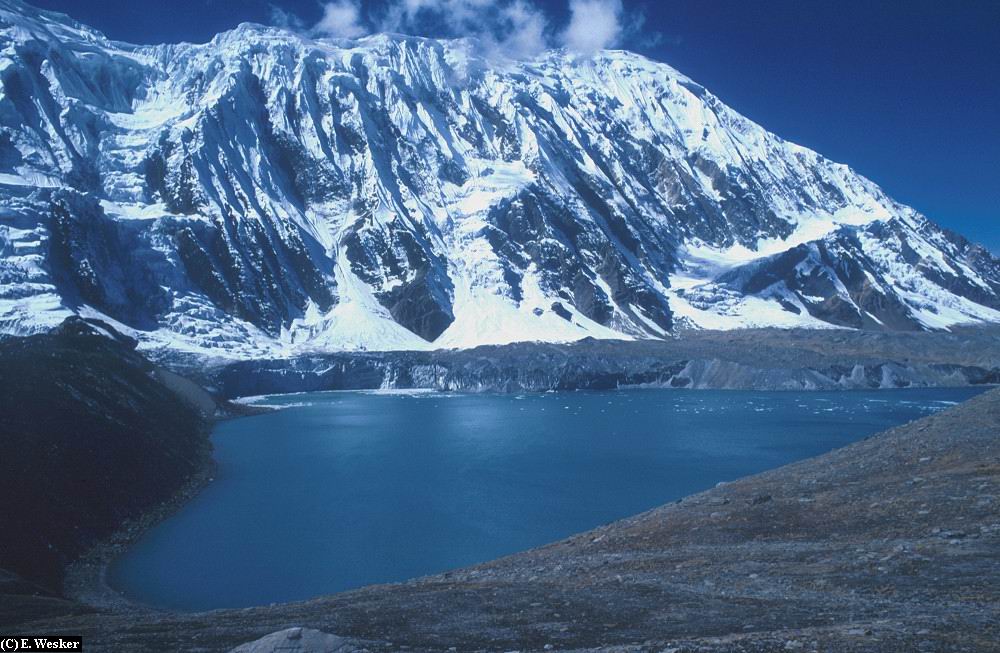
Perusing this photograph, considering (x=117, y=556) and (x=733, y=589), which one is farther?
(x=117, y=556)

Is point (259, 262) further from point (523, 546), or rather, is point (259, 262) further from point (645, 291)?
point (523, 546)

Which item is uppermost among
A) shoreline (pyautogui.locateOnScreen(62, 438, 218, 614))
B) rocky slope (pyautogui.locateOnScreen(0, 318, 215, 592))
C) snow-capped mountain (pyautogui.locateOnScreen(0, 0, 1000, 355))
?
snow-capped mountain (pyautogui.locateOnScreen(0, 0, 1000, 355))

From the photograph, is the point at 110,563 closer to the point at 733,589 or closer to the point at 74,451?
the point at 74,451

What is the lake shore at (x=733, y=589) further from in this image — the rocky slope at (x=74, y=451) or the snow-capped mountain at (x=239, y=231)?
the snow-capped mountain at (x=239, y=231)

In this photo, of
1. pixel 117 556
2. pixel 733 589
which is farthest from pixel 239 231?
pixel 733 589

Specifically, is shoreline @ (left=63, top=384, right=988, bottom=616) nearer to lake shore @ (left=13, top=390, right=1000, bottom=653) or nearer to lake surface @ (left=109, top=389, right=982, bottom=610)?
lake surface @ (left=109, top=389, right=982, bottom=610)

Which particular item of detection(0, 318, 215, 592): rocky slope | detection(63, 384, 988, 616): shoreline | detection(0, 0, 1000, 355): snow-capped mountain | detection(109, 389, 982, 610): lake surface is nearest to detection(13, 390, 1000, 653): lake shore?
detection(63, 384, 988, 616): shoreline
